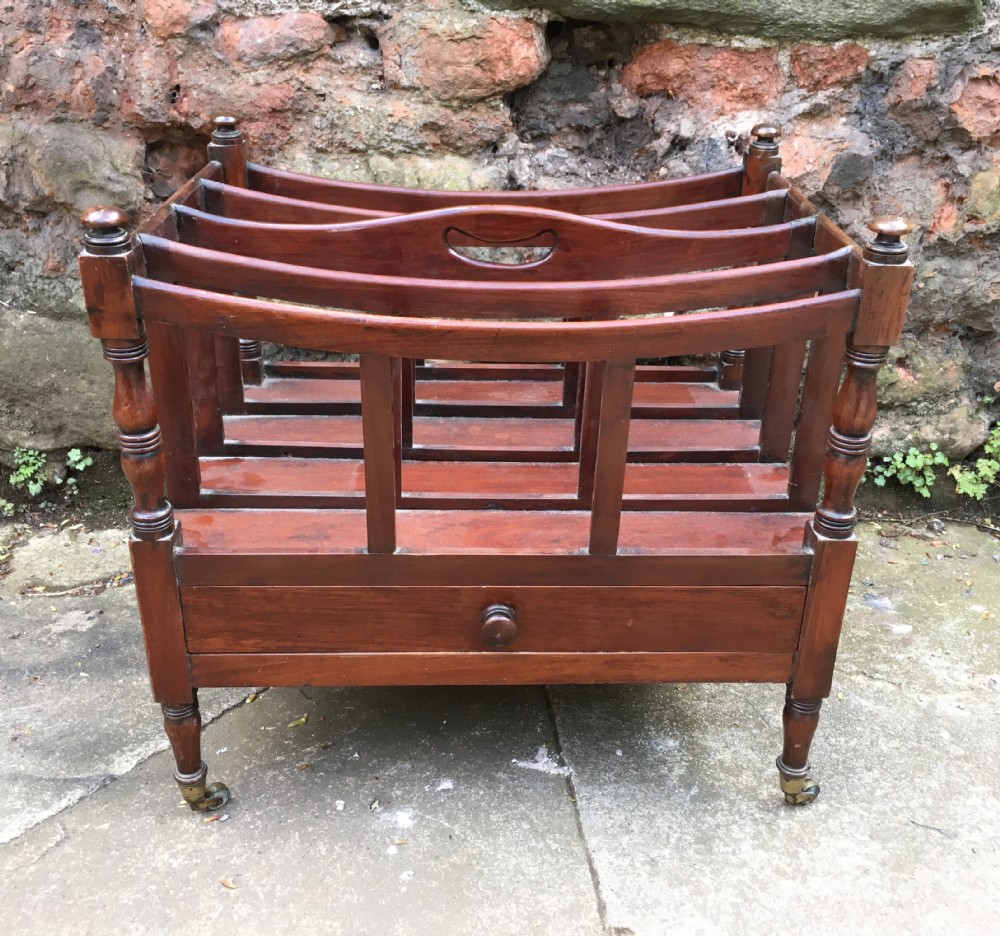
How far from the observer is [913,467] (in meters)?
2.66

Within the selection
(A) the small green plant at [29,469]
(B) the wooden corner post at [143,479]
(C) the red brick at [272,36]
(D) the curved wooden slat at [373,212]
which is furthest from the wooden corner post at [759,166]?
(A) the small green plant at [29,469]

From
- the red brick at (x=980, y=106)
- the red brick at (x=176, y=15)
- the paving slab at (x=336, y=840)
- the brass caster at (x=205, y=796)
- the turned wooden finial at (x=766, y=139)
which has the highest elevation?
the red brick at (x=176, y=15)

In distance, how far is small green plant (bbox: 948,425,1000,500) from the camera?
265 centimetres

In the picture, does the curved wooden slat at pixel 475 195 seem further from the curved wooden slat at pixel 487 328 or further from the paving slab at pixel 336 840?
the paving slab at pixel 336 840

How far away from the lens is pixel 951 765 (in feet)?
6.08

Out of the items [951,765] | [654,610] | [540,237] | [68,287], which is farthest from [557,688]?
[68,287]

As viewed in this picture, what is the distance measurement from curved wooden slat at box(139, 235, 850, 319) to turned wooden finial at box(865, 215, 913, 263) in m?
0.07

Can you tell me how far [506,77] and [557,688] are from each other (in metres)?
1.38

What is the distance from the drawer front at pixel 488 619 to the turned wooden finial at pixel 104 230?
53 centimetres

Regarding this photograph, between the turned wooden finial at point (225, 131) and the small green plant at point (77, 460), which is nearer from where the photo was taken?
the turned wooden finial at point (225, 131)

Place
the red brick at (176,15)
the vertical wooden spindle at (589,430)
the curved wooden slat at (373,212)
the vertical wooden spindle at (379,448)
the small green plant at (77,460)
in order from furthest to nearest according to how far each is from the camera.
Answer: the small green plant at (77,460), the red brick at (176,15), the curved wooden slat at (373,212), the vertical wooden spindle at (589,430), the vertical wooden spindle at (379,448)

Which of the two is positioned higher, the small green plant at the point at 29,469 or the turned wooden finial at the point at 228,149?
the turned wooden finial at the point at 228,149

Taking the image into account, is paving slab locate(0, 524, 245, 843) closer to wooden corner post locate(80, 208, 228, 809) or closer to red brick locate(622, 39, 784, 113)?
wooden corner post locate(80, 208, 228, 809)

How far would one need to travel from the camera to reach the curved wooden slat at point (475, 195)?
1.93 metres
